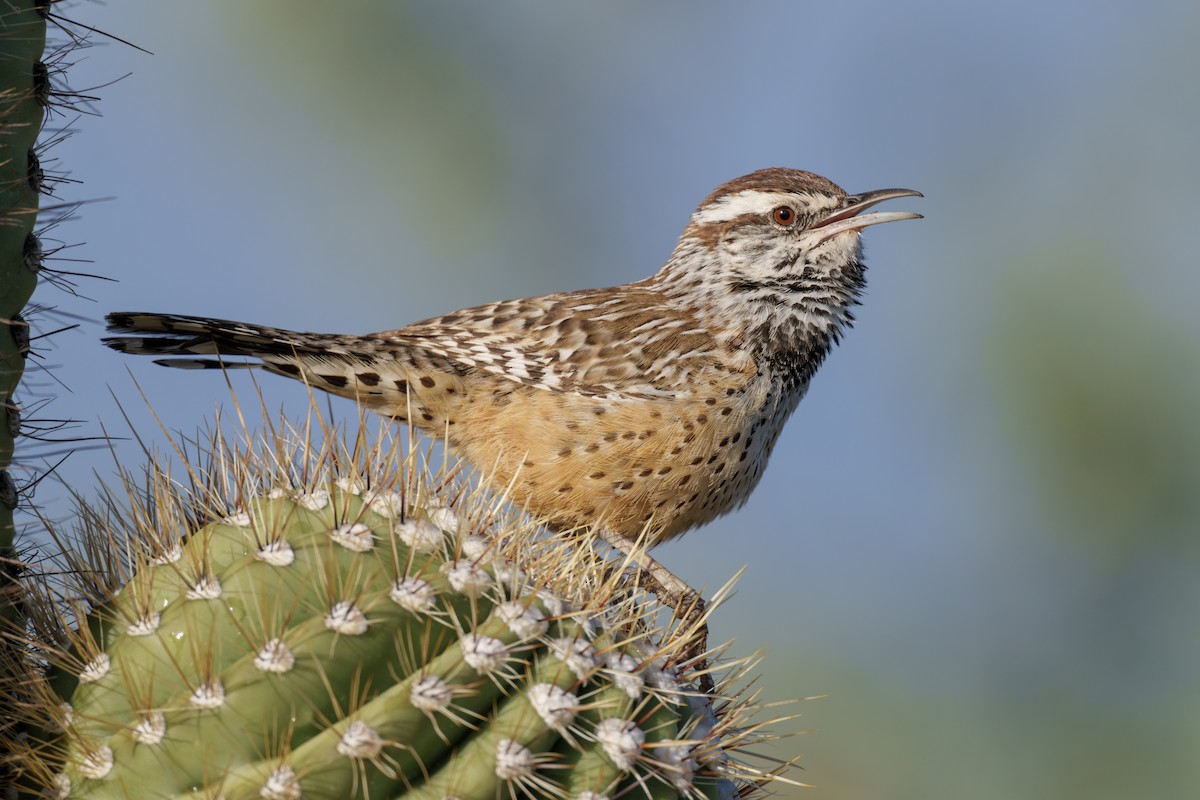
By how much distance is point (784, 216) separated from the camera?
3377 mm

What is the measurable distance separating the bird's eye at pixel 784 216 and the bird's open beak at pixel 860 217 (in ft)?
0.22

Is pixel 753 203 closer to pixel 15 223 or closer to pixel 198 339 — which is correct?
pixel 198 339

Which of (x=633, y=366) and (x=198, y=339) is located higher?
(x=633, y=366)

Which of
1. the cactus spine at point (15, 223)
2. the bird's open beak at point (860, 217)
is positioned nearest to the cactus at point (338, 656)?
the cactus spine at point (15, 223)

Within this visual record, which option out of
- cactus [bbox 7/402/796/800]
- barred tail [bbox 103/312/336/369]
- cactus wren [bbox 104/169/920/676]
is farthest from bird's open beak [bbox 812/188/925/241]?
cactus [bbox 7/402/796/800]

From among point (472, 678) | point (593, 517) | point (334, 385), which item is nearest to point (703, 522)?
point (593, 517)

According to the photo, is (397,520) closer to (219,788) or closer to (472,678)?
(472,678)

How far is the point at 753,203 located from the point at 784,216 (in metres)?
0.12

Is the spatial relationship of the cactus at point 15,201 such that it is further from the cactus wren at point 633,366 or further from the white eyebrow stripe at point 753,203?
the white eyebrow stripe at point 753,203

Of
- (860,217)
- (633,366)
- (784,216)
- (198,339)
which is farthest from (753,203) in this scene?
(198,339)

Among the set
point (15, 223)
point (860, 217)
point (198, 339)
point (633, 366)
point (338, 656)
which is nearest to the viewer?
point (338, 656)

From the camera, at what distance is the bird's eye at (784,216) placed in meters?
3.36

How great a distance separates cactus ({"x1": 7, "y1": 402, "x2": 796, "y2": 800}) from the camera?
121 centimetres

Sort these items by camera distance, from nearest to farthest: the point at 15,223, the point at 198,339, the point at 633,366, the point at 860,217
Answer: the point at 15,223 → the point at 198,339 → the point at 633,366 → the point at 860,217
